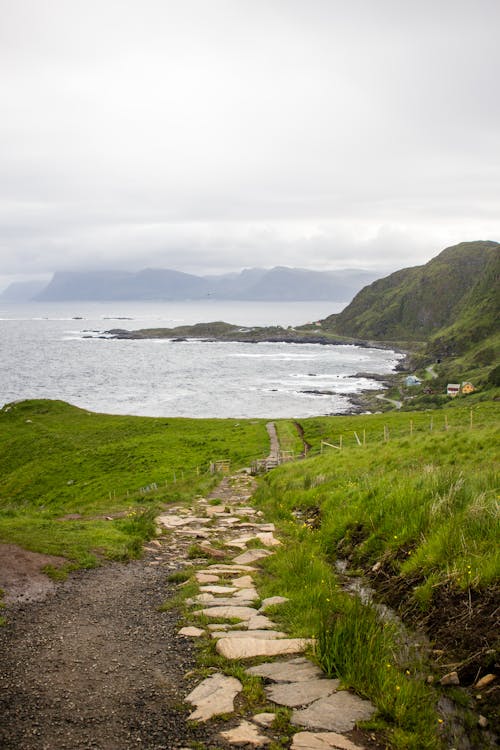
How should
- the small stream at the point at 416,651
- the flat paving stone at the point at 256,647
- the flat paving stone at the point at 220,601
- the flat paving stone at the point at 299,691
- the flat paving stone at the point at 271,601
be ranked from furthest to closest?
the flat paving stone at the point at 220,601 < the flat paving stone at the point at 271,601 < the flat paving stone at the point at 256,647 < the flat paving stone at the point at 299,691 < the small stream at the point at 416,651

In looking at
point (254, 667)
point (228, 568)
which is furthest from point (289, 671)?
point (228, 568)

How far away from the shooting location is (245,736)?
563 cm

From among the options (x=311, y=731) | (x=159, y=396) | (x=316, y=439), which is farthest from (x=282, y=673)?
(x=159, y=396)

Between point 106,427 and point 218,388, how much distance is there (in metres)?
64.2

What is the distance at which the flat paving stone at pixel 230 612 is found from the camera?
357 inches

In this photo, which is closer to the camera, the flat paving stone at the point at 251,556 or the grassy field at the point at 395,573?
the grassy field at the point at 395,573

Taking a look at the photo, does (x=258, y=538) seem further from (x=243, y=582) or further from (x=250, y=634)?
(x=250, y=634)

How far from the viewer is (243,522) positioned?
697 inches

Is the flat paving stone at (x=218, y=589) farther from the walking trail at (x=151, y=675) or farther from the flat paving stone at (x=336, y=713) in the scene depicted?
the flat paving stone at (x=336, y=713)

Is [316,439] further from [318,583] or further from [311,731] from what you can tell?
[311,731]

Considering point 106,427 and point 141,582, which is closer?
point 141,582

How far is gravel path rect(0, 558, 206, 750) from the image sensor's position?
5.79 metres

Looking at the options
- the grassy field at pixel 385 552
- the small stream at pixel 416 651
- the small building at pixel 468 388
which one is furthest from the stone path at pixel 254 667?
the small building at pixel 468 388

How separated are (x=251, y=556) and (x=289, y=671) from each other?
5.99m
